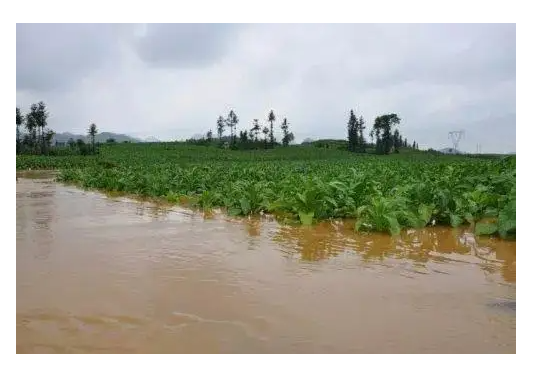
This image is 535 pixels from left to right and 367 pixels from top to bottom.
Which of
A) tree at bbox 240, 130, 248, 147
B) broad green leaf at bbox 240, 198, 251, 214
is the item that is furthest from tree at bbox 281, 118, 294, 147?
broad green leaf at bbox 240, 198, 251, 214

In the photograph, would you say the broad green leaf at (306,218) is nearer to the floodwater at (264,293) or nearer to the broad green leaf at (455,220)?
the floodwater at (264,293)

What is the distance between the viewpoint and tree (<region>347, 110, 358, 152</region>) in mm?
75000

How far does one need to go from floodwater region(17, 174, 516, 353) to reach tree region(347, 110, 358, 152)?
70.5 meters

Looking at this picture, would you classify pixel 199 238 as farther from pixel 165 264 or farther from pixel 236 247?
pixel 165 264

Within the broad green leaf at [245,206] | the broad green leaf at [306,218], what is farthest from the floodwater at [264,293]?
the broad green leaf at [245,206]

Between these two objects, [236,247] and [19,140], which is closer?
[236,247]

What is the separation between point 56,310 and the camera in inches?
113

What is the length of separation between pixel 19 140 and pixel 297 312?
6773cm

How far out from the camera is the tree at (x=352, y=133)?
246 ft

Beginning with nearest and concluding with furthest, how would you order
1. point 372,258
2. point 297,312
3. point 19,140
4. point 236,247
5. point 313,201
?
point 297,312, point 372,258, point 236,247, point 313,201, point 19,140

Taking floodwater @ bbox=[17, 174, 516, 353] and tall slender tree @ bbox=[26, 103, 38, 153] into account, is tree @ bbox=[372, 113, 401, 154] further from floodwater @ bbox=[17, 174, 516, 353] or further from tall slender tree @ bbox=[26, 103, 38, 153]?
floodwater @ bbox=[17, 174, 516, 353]

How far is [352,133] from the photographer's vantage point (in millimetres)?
75625
